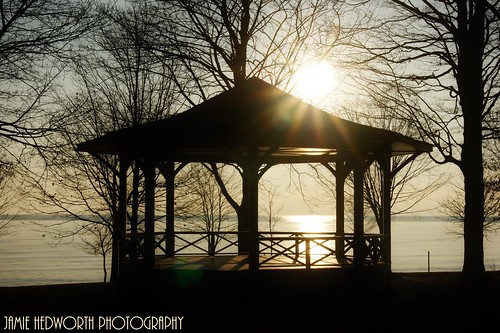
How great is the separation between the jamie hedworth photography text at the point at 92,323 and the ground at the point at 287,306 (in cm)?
36

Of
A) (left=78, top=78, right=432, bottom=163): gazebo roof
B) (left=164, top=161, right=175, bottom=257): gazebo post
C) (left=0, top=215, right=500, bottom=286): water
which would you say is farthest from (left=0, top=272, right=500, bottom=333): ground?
(left=0, top=215, right=500, bottom=286): water

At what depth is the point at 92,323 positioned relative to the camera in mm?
13344

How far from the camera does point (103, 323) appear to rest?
43.8 feet

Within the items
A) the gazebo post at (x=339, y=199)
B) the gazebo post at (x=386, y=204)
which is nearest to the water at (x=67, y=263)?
the gazebo post at (x=339, y=199)

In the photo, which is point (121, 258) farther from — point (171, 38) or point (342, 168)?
point (171, 38)

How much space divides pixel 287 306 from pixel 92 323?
479 centimetres

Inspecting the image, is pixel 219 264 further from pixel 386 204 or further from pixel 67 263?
pixel 67 263

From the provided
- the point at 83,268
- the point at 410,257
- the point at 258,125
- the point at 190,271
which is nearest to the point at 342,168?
the point at 258,125

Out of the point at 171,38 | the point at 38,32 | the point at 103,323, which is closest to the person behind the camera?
the point at 103,323

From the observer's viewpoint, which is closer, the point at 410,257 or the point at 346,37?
the point at 346,37

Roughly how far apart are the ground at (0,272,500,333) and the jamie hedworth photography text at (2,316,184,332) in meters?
0.36

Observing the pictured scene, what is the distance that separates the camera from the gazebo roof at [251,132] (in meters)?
15.8

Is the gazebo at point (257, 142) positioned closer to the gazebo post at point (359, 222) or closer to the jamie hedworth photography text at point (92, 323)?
the gazebo post at point (359, 222)

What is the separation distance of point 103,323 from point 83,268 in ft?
264
